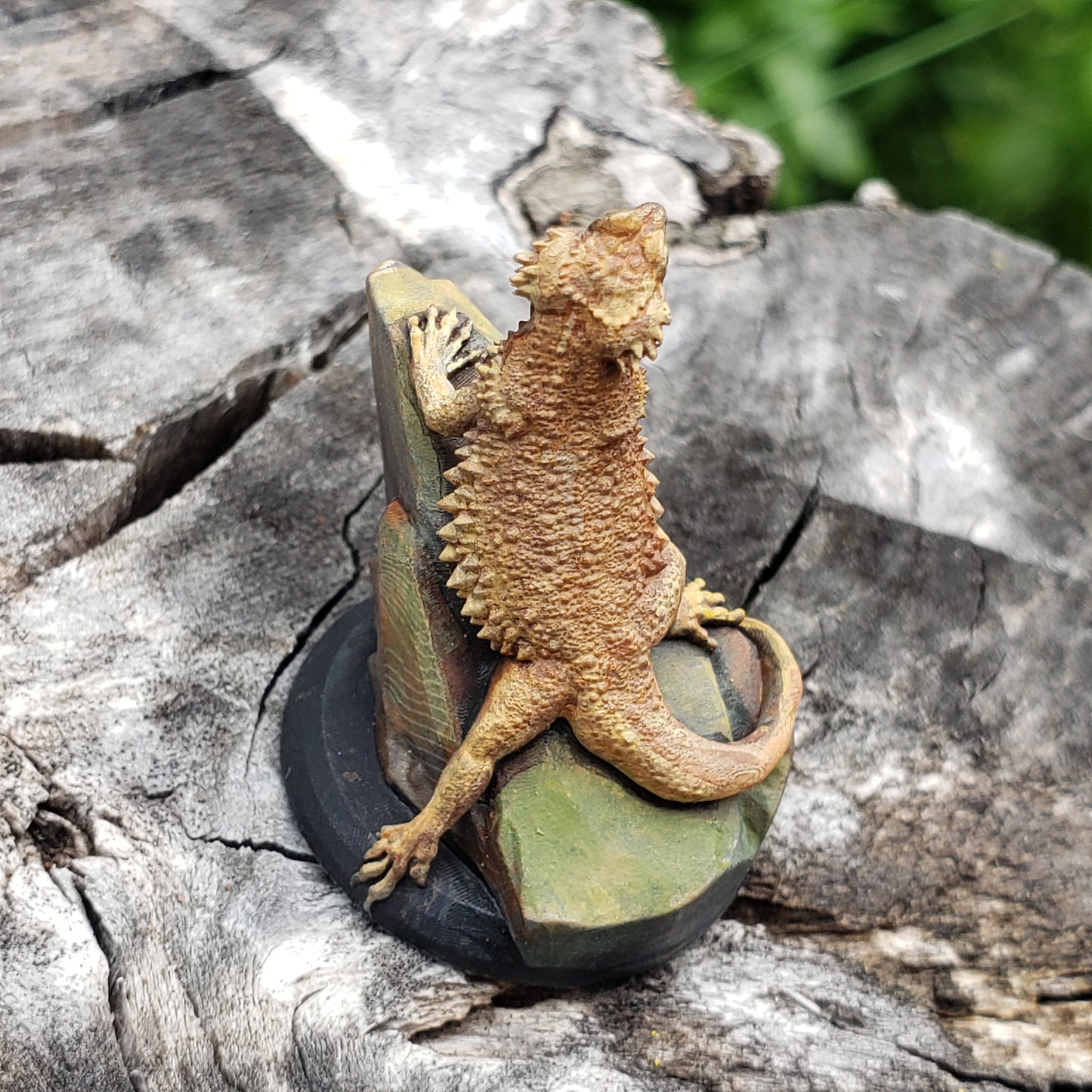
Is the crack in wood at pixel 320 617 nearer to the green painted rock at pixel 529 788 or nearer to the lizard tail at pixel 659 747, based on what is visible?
the green painted rock at pixel 529 788

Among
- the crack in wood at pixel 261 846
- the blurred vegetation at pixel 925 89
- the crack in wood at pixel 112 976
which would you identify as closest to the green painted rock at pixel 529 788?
the crack in wood at pixel 261 846

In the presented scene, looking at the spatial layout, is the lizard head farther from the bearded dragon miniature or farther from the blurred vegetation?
the blurred vegetation

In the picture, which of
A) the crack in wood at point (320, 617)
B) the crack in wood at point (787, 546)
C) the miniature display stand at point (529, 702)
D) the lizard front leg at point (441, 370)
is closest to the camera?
the miniature display stand at point (529, 702)

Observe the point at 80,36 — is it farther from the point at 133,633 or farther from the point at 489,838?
the point at 489,838

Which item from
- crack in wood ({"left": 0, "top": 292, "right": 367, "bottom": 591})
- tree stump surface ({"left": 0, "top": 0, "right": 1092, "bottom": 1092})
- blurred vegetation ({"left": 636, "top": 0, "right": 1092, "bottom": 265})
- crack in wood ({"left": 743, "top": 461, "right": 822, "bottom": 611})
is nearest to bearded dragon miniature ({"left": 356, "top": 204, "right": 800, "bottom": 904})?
tree stump surface ({"left": 0, "top": 0, "right": 1092, "bottom": 1092})

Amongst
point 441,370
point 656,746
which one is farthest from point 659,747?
point 441,370
